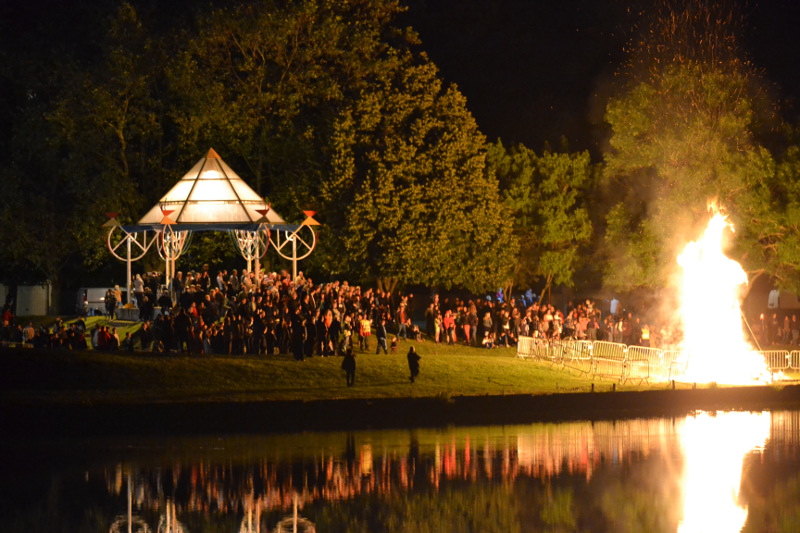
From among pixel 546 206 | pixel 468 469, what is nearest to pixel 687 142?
pixel 546 206

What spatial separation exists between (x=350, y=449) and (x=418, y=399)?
611 centimetres

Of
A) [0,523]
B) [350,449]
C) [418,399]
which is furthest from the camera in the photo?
[418,399]

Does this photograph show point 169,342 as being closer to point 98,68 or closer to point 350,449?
point 350,449

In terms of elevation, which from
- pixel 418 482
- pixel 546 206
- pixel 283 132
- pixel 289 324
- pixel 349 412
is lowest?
pixel 418 482

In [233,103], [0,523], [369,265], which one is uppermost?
[233,103]

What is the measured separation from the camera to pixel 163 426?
3294 cm

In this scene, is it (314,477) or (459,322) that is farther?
(459,322)

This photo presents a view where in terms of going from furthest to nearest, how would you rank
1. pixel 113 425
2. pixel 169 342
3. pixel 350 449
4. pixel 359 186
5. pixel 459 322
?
pixel 359 186 → pixel 459 322 → pixel 169 342 → pixel 113 425 → pixel 350 449

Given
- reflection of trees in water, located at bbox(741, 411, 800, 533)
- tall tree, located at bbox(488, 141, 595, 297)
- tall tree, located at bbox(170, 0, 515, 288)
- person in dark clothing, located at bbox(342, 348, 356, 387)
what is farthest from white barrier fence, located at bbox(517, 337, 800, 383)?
tall tree, located at bbox(488, 141, 595, 297)

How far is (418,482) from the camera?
24516mm

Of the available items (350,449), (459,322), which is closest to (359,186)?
(459,322)

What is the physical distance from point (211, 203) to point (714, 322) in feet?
61.6

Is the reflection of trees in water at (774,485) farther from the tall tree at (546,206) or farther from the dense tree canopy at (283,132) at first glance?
the tall tree at (546,206)

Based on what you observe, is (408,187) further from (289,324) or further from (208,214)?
(289,324)
